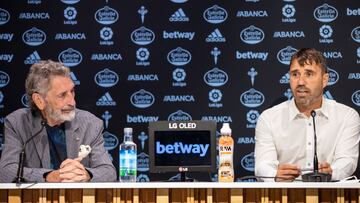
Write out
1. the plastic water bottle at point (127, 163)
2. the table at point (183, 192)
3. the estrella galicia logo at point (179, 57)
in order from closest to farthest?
the table at point (183, 192) < the plastic water bottle at point (127, 163) < the estrella galicia logo at point (179, 57)

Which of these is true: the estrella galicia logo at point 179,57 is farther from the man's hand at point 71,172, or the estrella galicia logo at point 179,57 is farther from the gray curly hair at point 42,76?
the man's hand at point 71,172

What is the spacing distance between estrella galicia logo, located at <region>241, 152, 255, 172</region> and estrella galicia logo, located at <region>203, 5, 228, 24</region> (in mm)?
1210

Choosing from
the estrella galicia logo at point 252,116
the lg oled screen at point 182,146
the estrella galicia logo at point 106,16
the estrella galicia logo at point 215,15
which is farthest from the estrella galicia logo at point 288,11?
the lg oled screen at point 182,146

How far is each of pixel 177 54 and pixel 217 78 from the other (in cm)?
41

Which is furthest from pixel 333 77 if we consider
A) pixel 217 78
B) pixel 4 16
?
pixel 4 16

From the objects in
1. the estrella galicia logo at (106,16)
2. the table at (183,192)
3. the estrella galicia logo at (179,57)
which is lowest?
the table at (183,192)

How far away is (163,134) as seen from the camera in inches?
149

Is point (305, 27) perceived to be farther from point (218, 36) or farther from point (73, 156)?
point (73, 156)

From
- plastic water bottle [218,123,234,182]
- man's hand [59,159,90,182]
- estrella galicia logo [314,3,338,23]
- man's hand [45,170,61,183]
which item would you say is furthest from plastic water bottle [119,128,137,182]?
A: estrella galicia logo [314,3,338,23]

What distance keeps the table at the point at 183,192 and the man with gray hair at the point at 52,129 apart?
0.74 metres

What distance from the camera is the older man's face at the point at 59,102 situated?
4250mm

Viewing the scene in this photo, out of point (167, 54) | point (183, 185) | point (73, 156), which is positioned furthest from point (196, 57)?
point (183, 185)

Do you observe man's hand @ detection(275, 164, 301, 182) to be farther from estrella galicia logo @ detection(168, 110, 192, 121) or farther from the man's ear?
estrella galicia logo @ detection(168, 110, 192, 121)

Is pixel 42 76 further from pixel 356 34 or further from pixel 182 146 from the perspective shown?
pixel 356 34
